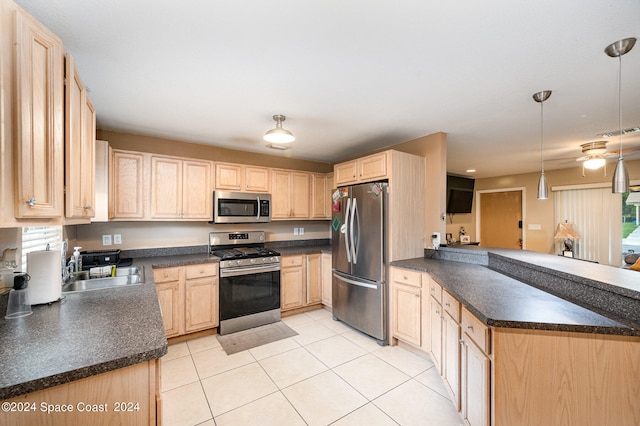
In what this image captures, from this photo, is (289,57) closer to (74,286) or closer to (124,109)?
(124,109)

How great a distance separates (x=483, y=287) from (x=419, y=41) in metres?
1.72

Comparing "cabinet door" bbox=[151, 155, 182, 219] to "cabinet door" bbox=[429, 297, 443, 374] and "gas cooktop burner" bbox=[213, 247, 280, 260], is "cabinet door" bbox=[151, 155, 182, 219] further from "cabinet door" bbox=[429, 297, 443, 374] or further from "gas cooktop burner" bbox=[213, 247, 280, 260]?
"cabinet door" bbox=[429, 297, 443, 374]

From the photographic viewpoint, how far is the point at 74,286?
198 centimetres

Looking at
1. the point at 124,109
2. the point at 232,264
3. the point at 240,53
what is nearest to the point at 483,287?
the point at 240,53

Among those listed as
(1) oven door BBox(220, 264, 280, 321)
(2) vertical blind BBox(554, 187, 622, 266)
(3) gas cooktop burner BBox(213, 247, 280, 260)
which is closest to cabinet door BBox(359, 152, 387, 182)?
(3) gas cooktop burner BBox(213, 247, 280, 260)

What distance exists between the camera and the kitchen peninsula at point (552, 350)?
1.22 metres

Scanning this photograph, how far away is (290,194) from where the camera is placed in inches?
159

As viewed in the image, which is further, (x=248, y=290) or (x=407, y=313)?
(x=248, y=290)

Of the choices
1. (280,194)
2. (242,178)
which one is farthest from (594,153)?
(242,178)

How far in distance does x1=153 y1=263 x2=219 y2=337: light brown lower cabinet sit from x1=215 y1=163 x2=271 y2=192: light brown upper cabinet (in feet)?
3.56

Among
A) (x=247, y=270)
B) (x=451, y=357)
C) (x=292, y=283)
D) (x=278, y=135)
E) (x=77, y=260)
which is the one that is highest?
(x=278, y=135)

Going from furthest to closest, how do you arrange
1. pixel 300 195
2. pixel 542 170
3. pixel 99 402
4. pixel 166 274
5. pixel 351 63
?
pixel 300 195
pixel 166 274
pixel 542 170
pixel 351 63
pixel 99 402

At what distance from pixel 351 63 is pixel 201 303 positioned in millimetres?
2910

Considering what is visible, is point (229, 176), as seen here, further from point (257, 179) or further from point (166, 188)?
point (166, 188)
